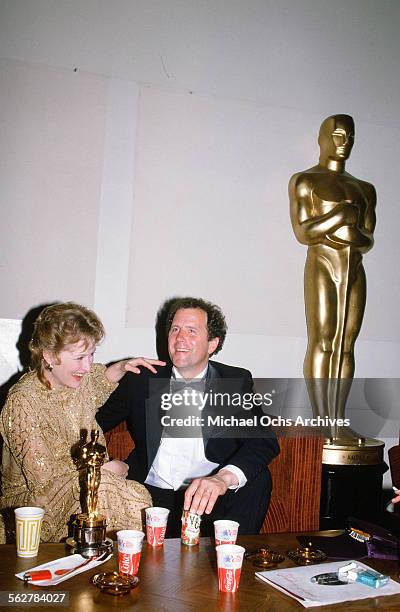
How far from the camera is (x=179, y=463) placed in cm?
236

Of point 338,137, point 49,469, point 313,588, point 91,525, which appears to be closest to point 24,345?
point 49,469

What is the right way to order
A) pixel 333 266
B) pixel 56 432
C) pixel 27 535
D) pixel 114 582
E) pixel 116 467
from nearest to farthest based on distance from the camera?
1. pixel 114 582
2. pixel 27 535
3. pixel 56 432
4. pixel 116 467
5. pixel 333 266

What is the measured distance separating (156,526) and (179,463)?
0.91m

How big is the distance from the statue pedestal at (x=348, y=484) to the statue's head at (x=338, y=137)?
1.46m

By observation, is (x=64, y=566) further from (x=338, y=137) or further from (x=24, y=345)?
(x=338, y=137)

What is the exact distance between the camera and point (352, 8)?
3.59 meters

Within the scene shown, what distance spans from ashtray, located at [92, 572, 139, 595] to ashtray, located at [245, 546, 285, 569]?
288mm

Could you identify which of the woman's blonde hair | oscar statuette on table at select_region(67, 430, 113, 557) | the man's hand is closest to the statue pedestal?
the man's hand

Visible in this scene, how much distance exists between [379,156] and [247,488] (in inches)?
88.8

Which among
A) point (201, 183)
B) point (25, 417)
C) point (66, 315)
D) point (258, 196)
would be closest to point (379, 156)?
point (258, 196)

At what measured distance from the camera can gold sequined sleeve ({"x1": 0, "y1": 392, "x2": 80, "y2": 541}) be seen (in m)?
1.83

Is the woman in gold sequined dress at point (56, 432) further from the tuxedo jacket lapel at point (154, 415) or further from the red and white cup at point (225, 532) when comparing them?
the red and white cup at point (225, 532)

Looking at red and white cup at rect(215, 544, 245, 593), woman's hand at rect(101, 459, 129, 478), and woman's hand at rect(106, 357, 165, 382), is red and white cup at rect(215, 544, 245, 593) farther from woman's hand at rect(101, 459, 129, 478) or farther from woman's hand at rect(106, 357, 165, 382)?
woman's hand at rect(106, 357, 165, 382)

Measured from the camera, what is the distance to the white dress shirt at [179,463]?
2.34m
